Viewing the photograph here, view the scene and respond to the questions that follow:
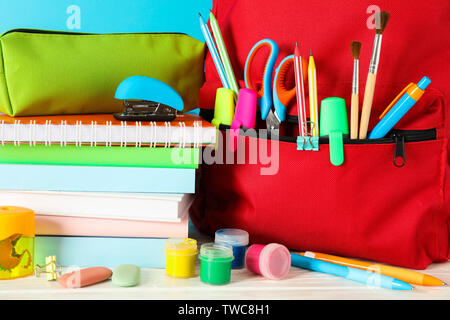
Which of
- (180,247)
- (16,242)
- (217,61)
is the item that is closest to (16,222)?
(16,242)

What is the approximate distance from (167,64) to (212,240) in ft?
0.72

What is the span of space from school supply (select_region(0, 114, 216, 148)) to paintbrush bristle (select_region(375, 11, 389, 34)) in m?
0.18

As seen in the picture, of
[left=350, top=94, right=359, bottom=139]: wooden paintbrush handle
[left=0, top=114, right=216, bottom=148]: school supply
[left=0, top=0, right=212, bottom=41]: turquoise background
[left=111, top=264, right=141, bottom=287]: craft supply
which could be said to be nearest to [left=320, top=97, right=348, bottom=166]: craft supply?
[left=350, top=94, right=359, bottom=139]: wooden paintbrush handle

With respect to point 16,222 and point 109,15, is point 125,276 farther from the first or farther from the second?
point 109,15

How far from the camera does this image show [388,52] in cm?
51

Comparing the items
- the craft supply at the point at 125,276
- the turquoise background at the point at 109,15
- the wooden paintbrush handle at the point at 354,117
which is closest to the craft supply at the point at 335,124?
the wooden paintbrush handle at the point at 354,117

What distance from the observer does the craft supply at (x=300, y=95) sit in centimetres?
50

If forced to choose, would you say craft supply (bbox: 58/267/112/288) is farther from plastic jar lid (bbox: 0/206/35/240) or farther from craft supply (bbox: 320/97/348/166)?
craft supply (bbox: 320/97/348/166)

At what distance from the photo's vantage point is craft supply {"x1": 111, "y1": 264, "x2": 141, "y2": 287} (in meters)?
0.44

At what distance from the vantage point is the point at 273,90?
54 centimetres

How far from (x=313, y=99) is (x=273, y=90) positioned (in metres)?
0.05

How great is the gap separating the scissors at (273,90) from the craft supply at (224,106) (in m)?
0.03

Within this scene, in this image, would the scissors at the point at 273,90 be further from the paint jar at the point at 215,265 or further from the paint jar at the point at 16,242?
the paint jar at the point at 16,242
